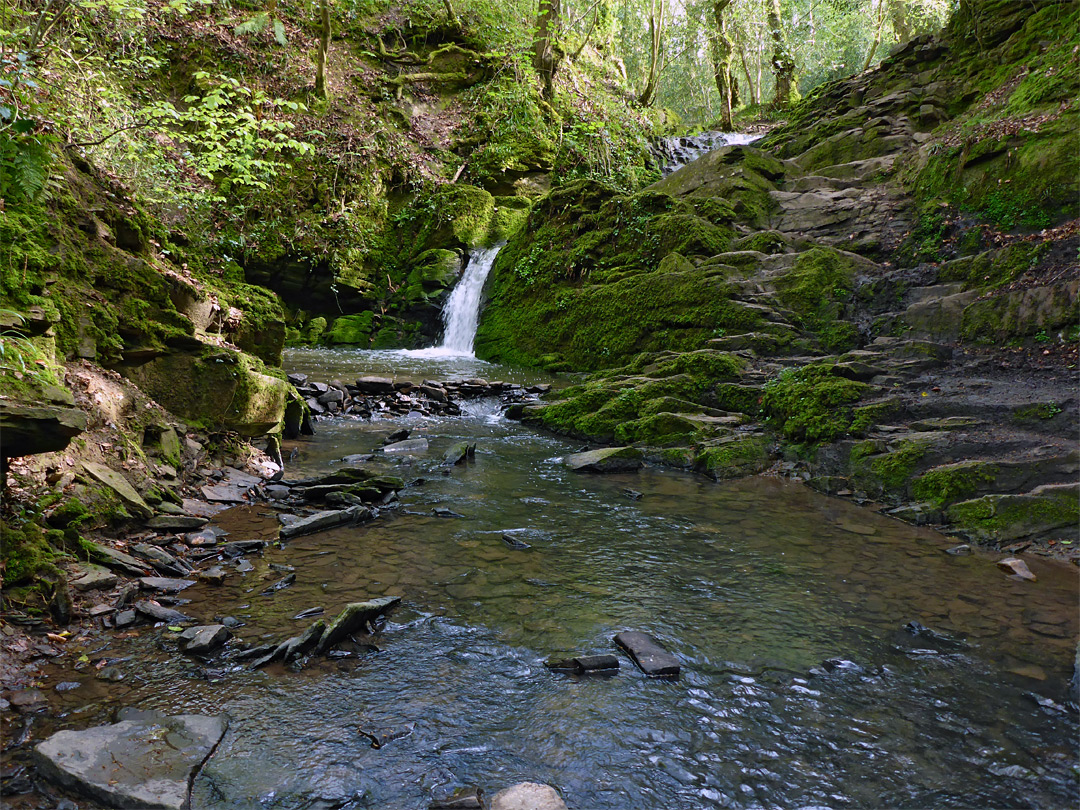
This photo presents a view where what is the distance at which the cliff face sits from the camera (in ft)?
19.5

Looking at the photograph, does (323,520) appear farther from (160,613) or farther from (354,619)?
(354,619)

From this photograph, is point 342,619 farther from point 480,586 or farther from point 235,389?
point 235,389

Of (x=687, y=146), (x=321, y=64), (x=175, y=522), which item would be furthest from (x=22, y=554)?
(x=687, y=146)

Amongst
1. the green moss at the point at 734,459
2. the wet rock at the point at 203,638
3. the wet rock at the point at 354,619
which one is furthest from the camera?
the green moss at the point at 734,459

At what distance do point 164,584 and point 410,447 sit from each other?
165 inches

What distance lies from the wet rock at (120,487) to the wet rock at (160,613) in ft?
3.69

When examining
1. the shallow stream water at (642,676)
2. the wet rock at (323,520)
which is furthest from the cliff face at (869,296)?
the wet rock at (323,520)

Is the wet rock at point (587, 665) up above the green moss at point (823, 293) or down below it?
below

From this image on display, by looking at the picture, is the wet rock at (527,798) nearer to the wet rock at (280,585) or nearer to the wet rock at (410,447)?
the wet rock at (280,585)

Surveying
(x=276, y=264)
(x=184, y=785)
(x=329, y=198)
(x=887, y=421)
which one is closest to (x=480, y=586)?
(x=184, y=785)

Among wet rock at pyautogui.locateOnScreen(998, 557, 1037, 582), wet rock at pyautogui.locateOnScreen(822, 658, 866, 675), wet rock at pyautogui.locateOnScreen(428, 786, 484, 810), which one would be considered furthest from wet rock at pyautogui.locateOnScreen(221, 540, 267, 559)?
wet rock at pyautogui.locateOnScreen(998, 557, 1037, 582)

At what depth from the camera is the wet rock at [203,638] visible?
2988 millimetres

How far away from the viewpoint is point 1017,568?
423 centimetres

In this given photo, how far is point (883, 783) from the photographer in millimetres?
Result: 2334
